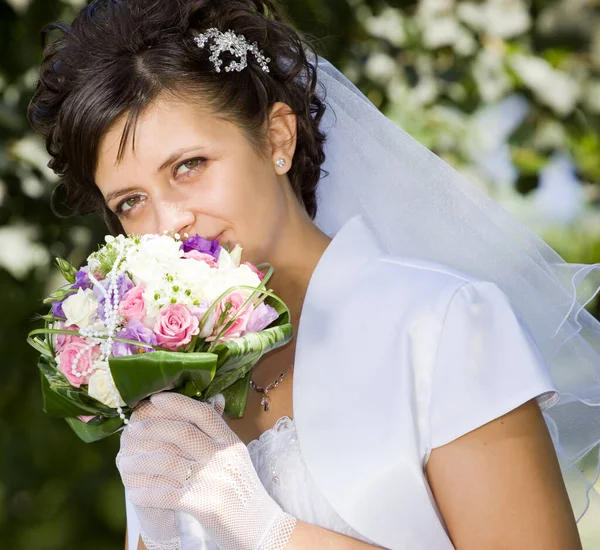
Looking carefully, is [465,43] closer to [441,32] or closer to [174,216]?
[441,32]

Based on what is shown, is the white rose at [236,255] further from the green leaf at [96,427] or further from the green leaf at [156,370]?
the green leaf at [96,427]

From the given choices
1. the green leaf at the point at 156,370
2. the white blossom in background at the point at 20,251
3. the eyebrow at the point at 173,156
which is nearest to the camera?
the green leaf at the point at 156,370

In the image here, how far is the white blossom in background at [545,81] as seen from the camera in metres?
4.11

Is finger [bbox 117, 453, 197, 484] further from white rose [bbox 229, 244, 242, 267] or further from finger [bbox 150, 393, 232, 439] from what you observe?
white rose [bbox 229, 244, 242, 267]

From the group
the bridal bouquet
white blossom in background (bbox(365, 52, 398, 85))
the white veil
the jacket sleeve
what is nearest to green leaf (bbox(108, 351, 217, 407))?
the bridal bouquet

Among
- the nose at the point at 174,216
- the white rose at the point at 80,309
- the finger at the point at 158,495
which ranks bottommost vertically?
the finger at the point at 158,495

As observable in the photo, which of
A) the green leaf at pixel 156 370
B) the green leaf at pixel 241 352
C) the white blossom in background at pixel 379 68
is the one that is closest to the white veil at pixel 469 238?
the green leaf at pixel 241 352

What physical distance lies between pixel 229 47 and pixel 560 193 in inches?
86.0

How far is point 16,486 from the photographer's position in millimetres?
3900

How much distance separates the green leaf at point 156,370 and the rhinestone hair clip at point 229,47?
93 centimetres

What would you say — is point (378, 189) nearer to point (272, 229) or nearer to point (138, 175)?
point (272, 229)

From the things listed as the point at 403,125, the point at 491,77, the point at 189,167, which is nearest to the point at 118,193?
the point at 189,167

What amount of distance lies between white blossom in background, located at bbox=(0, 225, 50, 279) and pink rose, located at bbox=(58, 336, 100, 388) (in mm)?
1946

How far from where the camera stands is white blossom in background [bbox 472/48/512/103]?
4.09 meters
